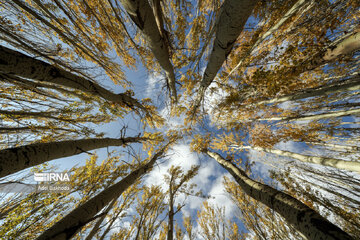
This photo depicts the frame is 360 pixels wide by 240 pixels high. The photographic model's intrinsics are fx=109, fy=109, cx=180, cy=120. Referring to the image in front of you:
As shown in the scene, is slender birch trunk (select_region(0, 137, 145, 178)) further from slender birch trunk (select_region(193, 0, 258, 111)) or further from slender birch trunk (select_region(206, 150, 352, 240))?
slender birch trunk (select_region(206, 150, 352, 240))

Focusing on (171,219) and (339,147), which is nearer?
(171,219)

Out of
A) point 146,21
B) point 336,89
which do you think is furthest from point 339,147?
point 146,21

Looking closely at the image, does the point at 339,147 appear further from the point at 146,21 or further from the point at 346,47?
the point at 146,21

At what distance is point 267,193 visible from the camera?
5.63 ft

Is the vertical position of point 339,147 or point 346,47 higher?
point 346,47

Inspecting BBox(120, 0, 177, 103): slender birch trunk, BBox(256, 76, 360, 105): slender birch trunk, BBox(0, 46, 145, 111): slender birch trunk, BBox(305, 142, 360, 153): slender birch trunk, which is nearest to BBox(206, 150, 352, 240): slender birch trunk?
BBox(120, 0, 177, 103): slender birch trunk

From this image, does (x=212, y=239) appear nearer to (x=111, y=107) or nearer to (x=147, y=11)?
(x=111, y=107)

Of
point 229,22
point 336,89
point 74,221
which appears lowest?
point 74,221

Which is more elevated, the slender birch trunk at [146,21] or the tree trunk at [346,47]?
the slender birch trunk at [146,21]

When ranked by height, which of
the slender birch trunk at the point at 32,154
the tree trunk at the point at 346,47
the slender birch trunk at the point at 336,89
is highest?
the tree trunk at the point at 346,47

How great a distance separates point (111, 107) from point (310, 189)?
9792 mm

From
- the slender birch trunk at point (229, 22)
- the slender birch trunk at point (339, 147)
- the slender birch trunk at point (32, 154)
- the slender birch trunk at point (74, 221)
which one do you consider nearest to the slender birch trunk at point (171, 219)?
the slender birch trunk at point (74, 221)

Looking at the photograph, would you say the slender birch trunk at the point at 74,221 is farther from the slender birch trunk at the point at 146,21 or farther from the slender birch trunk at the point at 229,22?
the slender birch trunk at the point at 229,22

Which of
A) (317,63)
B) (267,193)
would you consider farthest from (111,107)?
(317,63)
